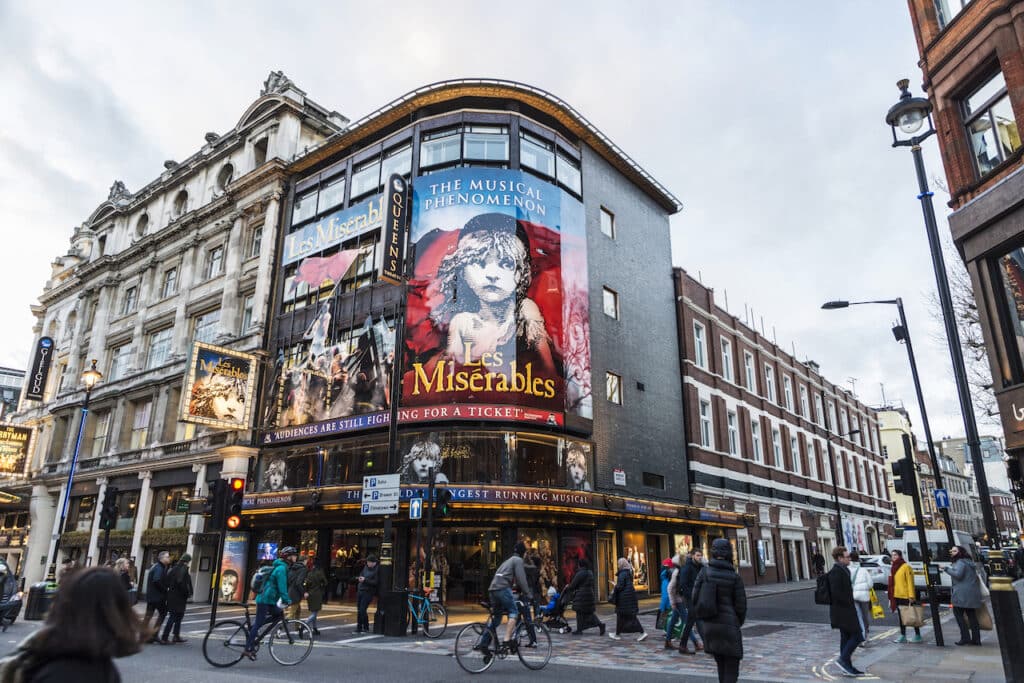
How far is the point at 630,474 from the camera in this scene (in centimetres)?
2592

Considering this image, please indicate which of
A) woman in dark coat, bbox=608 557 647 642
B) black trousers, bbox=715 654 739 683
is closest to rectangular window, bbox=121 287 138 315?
woman in dark coat, bbox=608 557 647 642

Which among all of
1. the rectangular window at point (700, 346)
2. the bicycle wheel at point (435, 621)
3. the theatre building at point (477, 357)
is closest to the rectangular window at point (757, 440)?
the rectangular window at point (700, 346)

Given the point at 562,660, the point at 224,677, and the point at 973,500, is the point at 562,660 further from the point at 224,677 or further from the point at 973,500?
the point at 973,500

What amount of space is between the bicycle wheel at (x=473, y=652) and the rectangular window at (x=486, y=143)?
62.3ft

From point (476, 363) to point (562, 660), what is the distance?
11.8 m

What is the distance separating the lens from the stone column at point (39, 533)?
36.3 metres

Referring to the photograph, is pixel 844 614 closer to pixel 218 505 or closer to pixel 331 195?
pixel 218 505

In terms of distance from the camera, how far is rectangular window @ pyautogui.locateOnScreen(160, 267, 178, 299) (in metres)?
36.1

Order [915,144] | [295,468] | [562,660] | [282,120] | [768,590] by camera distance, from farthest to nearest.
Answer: [282,120] → [768,590] → [295,468] → [562,660] → [915,144]

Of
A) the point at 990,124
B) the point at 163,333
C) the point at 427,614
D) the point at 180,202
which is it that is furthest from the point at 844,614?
the point at 180,202

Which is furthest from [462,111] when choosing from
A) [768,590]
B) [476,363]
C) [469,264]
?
[768,590]

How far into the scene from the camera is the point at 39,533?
37.2m

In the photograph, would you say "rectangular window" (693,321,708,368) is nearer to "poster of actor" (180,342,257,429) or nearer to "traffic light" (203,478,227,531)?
"poster of actor" (180,342,257,429)

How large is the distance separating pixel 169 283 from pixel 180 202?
524cm
